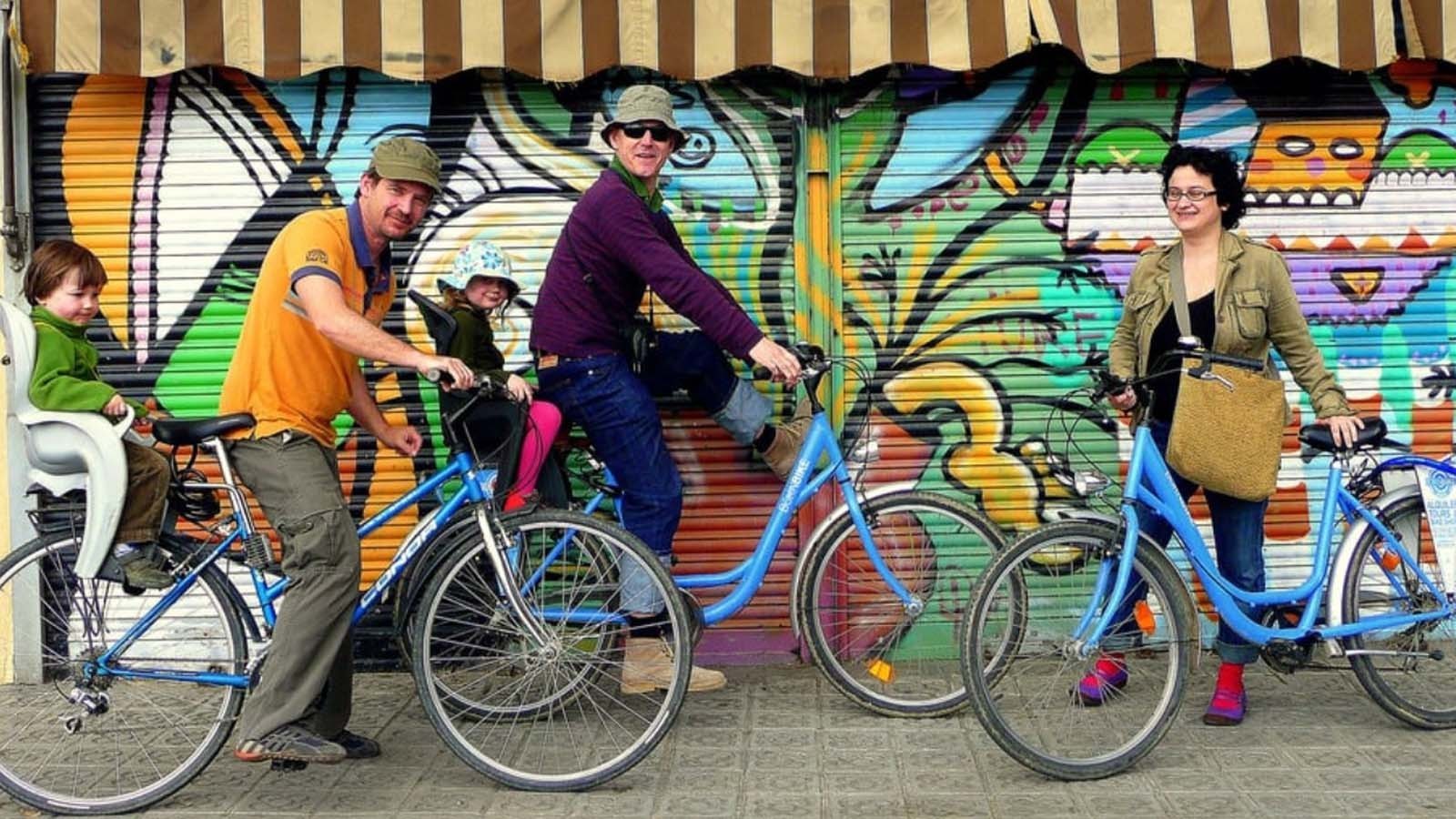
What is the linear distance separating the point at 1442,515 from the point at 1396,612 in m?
0.40

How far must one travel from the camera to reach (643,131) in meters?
5.60

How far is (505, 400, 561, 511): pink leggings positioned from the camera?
568 centimetres

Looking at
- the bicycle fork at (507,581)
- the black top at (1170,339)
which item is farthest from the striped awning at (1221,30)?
the bicycle fork at (507,581)

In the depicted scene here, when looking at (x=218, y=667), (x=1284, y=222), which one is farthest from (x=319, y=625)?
(x=1284, y=222)

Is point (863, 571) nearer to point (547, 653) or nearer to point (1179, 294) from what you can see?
point (547, 653)

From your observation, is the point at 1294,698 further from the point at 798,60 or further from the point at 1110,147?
the point at 798,60

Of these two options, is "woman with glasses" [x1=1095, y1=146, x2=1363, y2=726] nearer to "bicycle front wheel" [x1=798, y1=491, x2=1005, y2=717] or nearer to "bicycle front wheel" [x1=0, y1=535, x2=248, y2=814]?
"bicycle front wheel" [x1=798, y1=491, x2=1005, y2=717]

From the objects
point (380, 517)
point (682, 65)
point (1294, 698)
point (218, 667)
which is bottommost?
point (1294, 698)

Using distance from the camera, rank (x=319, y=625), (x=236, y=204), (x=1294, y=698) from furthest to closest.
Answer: (x=236, y=204), (x=1294, y=698), (x=319, y=625)

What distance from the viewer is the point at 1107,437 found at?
6.71 m

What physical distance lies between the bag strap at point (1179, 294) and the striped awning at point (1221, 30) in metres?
1.09

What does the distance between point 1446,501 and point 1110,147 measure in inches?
83.5

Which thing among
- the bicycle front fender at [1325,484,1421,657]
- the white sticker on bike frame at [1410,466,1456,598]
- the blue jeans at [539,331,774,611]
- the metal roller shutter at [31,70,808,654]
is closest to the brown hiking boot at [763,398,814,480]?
the blue jeans at [539,331,774,611]

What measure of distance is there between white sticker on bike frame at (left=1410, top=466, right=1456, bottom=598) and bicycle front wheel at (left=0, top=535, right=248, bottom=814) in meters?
4.24
